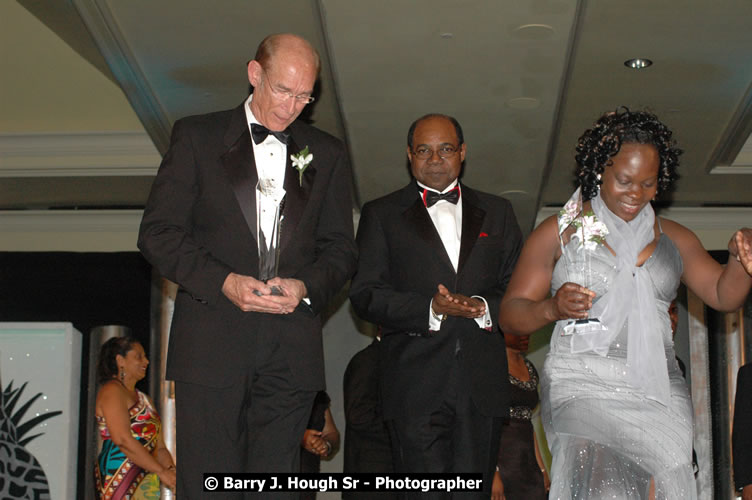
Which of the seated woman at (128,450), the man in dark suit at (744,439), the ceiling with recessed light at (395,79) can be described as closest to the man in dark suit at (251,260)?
the man in dark suit at (744,439)

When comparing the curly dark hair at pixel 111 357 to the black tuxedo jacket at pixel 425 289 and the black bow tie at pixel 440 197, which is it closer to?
the black tuxedo jacket at pixel 425 289

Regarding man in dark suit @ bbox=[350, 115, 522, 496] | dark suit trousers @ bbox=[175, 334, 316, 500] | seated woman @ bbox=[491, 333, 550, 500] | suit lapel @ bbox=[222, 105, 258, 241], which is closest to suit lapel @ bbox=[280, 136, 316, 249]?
suit lapel @ bbox=[222, 105, 258, 241]

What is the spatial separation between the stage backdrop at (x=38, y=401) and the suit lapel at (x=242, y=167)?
5.16m

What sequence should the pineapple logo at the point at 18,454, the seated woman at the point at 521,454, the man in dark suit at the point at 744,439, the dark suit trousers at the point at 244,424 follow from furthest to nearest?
1. the pineapple logo at the point at 18,454
2. the seated woman at the point at 521,454
3. the man in dark suit at the point at 744,439
4. the dark suit trousers at the point at 244,424

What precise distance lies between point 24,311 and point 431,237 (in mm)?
7788

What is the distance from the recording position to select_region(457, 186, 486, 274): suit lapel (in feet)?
15.1

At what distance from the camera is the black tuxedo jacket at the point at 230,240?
3.45 m

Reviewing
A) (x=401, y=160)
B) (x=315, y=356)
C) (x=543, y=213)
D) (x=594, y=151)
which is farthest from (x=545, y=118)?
(x=315, y=356)

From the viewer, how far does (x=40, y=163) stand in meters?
10.6

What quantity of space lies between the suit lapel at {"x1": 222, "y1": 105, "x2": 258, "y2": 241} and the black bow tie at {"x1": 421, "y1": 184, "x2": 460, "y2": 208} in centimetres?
122

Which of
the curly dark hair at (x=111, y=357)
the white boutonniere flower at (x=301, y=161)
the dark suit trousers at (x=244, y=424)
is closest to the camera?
the dark suit trousers at (x=244, y=424)

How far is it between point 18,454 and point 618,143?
689 centimetres

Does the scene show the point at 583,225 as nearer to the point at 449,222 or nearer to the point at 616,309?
the point at 616,309

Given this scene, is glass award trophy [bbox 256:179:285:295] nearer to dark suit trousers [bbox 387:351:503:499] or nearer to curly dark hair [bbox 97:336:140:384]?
dark suit trousers [bbox 387:351:503:499]
